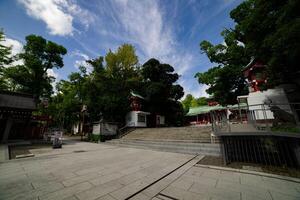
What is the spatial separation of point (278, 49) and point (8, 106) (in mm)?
22193

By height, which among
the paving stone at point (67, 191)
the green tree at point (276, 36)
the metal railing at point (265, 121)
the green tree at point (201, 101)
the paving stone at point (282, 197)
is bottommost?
the paving stone at point (282, 197)

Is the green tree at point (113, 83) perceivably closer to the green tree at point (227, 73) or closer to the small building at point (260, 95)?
the green tree at point (227, 73)

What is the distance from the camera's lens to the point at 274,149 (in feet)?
17.8

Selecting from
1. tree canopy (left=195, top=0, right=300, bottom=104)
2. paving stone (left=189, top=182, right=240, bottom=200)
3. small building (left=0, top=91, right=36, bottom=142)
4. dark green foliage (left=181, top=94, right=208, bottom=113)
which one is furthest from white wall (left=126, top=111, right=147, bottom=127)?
dark green foliage (left=181, top=94, right=208, bottom=113)

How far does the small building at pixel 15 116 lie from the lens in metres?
14.3

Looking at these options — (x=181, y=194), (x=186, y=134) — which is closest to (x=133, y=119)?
(x=186, y=134)

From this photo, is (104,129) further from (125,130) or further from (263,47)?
(263,47)

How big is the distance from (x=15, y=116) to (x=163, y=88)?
19338 millimetres

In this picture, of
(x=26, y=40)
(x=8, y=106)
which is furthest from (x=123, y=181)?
(x=26, y=40)

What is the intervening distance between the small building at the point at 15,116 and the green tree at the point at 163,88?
1606 cm

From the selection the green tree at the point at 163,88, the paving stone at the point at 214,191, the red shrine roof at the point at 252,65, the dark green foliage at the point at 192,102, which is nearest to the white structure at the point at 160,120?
the green tree at the point at 163,88

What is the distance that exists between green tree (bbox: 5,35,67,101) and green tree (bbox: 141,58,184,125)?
15.2m

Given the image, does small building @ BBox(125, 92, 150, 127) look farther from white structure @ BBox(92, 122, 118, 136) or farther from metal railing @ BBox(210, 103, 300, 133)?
metal railing @ BBox(210, 103, 300, 133)

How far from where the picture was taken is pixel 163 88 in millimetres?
23047
